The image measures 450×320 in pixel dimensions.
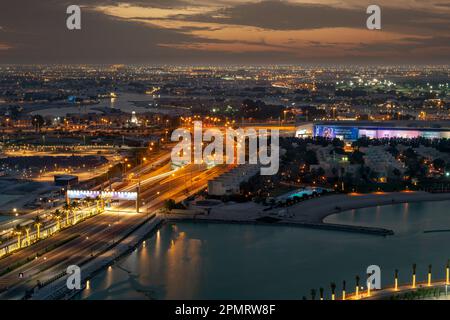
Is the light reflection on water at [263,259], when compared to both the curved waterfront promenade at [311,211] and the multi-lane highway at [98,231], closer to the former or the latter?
the curved waterfront promenade at [311,211]

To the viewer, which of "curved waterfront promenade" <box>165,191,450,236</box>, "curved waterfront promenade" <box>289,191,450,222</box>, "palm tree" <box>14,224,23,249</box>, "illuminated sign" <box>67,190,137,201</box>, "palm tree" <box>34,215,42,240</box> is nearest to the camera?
"palm tree" <box>14,224,23,249</box>

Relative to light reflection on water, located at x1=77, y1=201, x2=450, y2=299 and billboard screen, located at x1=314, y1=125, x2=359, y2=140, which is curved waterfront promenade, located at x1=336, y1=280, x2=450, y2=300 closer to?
light reflection on water, located at x1=77, y1=201, x2=450, y2=299

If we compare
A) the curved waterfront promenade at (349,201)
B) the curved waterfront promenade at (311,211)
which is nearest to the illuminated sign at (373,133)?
the curved waterfront promenade at (349,201)

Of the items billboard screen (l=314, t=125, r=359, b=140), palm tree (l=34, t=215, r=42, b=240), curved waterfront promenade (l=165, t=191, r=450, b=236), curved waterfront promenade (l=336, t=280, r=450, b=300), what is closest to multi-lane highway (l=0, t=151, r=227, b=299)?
palm tree (l=34, t=215, r=42, b=240)

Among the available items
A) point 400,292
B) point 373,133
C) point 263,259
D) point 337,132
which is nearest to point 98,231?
point 263,259
